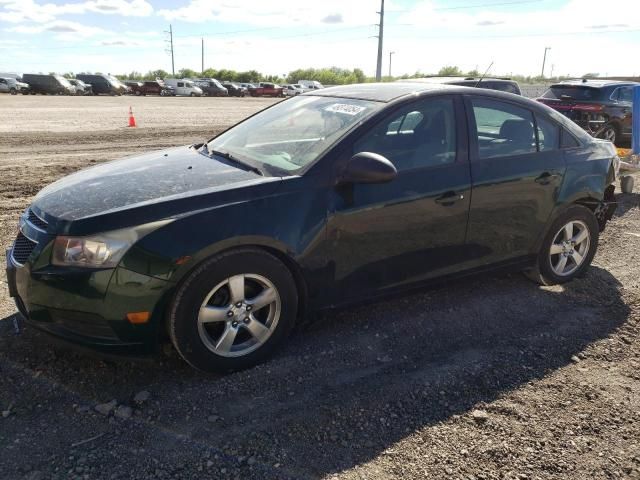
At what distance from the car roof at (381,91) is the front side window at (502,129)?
331 millimetres

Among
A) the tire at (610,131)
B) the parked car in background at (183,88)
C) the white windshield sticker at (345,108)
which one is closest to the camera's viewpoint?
the white windshield sticker at (345,108)

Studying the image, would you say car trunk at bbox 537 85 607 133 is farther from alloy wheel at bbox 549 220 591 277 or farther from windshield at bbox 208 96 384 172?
windshield at bbox 208 96 384 172

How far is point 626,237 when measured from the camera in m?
6.30

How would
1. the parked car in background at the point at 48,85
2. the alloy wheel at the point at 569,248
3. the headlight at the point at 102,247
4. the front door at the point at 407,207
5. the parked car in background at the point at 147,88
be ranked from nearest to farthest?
the headlight at the point at 102,247 < the front door at the point at 407,207 < the alloy wheel at the point at 569,248 < the parked car in background at the point at 48,85 < the parked car in background at the point at 147,88

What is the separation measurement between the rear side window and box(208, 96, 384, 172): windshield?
150 cm

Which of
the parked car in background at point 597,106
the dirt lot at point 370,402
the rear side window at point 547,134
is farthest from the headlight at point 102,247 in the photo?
the parked car in background at point 597,106

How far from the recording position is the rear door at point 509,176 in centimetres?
402

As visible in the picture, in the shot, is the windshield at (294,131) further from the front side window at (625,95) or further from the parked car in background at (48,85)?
the parked car in background at (48,85)

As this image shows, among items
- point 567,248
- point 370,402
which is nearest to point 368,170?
point 370,402

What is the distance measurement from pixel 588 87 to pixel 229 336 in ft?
42.2

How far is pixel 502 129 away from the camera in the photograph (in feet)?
13.9

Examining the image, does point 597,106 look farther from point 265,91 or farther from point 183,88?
point 265,91

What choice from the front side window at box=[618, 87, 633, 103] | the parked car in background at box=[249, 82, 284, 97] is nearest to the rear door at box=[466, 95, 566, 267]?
the front side window at box=[618, 87, 633, 103]

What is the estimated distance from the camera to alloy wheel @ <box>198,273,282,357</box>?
3129mm
